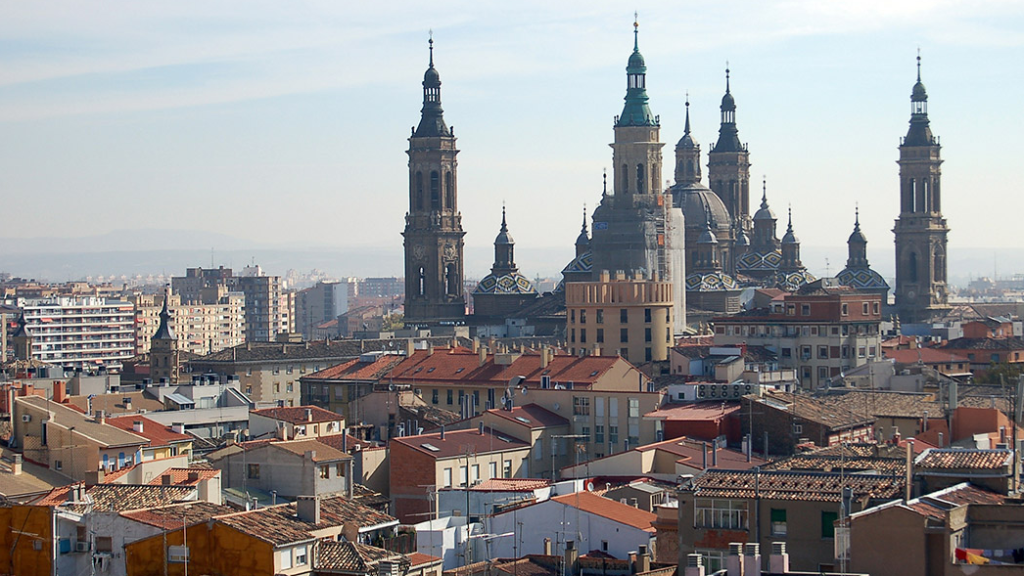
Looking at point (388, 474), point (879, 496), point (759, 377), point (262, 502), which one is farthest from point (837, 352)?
point (879, 496)

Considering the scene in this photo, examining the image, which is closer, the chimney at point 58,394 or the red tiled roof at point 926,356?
the chimney at point 58,394

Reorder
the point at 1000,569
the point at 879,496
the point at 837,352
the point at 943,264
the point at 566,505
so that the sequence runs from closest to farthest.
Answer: the point at 1000,569, the point at 879,496, the point at 566,505, the point at 837,352, the point at 943,264

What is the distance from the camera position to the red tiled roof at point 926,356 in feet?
243

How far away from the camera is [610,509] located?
30844 mm

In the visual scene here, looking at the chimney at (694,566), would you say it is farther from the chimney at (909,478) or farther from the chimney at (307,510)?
the chimney at (307,510)

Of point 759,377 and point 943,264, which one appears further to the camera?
point 943,264

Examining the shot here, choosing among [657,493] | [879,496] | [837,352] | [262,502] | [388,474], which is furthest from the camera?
[837,352]

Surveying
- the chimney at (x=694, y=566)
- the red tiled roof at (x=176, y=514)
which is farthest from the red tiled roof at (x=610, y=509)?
the chimney at (x=694, y=566)

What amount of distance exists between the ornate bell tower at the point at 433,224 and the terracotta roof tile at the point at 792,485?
82.3 metres

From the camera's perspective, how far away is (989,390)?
175ft

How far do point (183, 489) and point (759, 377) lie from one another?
26353mm

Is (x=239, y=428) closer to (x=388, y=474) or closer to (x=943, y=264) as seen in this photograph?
(x=388, y=474)

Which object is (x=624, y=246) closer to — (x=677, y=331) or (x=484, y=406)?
(x=677, y=331)

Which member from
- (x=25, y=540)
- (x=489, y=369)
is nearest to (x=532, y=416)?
(x=489, y=369)
